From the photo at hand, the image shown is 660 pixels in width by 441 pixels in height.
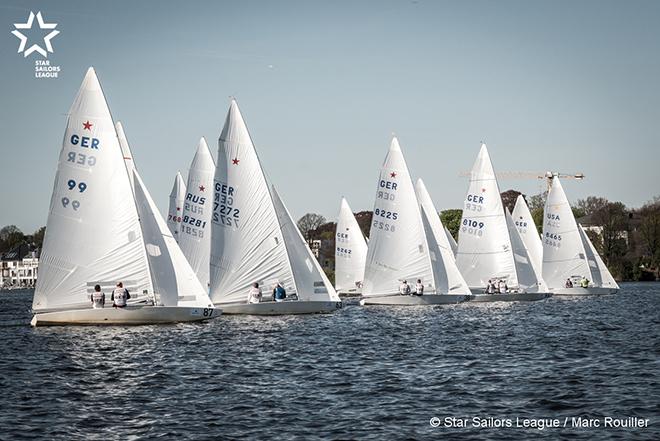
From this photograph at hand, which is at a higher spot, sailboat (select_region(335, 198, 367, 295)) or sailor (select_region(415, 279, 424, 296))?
sailboat (select_region(335, 198, 367, 295))

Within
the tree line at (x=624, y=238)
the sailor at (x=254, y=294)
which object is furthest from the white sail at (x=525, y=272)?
the tree line at (x=624, y=238)

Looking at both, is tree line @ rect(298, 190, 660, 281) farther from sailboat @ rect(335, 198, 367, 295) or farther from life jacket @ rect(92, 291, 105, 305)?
life jacket @ rect(92, 291, 105, 305)

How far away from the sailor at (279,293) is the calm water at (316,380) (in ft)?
13.0

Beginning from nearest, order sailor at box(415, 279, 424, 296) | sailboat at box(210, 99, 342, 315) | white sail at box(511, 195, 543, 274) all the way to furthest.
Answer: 1. sailboat at box(210, 99, 342, 315)
2. sailor at box(415, 279, 424, 296)
3. white sail at box(511, 195, 543, 274)

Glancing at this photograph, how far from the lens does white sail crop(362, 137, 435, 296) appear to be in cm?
4991

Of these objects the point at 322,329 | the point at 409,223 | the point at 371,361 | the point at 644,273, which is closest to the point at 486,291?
the point at 409,223

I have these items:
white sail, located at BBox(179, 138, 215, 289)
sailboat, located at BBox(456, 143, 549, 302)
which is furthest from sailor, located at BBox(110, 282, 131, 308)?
sailboat, located at BBox(456, 143, 549, 302)

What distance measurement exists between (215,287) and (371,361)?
16.4 m

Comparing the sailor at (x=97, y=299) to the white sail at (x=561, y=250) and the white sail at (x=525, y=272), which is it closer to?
the white sail at (x=525, y=272)

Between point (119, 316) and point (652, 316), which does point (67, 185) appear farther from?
point (652, 316)

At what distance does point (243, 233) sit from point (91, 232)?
25.7ft

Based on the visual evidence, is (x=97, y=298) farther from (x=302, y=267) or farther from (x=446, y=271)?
(x=446, y=271)

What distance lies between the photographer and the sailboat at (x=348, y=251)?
7325cm

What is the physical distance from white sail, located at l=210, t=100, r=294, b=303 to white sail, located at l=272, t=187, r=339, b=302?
0.84m
